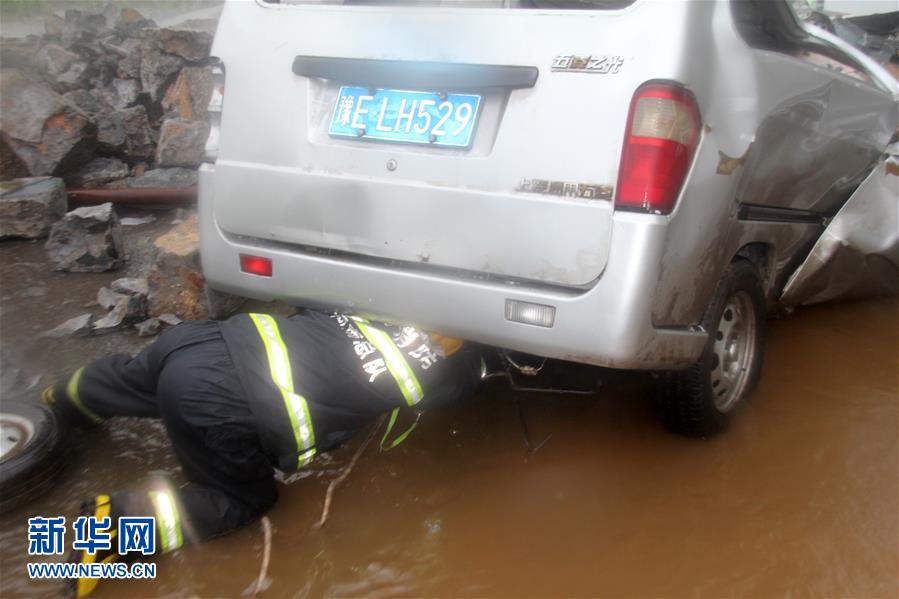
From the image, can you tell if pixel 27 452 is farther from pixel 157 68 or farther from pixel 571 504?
pixel 157 68

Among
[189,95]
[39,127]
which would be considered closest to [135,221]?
[39,127]

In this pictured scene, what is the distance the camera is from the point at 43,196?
15.8ft

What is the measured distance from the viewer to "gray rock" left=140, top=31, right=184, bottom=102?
6867mm

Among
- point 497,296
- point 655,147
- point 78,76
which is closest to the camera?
point 655,147

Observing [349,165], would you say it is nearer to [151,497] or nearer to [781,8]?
[151,497]

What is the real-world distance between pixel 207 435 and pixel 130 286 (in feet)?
6.82

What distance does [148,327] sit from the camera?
358 cm

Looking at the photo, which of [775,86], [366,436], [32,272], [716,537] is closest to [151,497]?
[366,436]

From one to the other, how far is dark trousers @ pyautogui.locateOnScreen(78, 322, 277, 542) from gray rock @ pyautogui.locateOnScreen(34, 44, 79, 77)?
20.4 ft

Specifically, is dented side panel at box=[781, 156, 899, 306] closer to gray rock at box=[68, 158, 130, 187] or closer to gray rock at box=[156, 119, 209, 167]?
gray rock at box=[156, 119, 209, 167]

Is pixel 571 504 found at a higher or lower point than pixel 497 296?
lower

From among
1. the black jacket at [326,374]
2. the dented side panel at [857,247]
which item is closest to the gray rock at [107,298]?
the black jacket at [326,374]

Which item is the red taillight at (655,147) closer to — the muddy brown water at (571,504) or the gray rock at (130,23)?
the muddy brown water at (571,504)

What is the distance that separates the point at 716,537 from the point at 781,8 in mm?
1934
